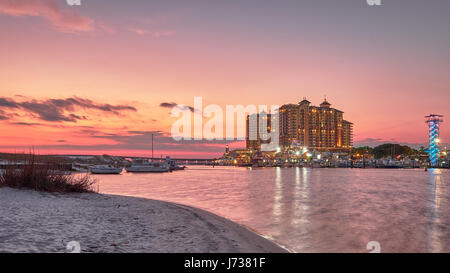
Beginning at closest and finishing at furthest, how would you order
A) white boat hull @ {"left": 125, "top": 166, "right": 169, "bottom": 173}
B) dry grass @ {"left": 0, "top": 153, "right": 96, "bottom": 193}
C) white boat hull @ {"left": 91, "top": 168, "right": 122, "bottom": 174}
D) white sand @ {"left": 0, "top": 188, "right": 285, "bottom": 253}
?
white sand @ {"left": 0, "top": 188, "right": 285, "bottom": 253} < dry grass @ {"left": 0, "top": 153, "right": 96, "bottom": 193} < white boat hull @ {"left": 91, "top": 168, "right": 122, "bottom": 174} < white boat hull @ {"left": 125, "top": 166, "right": 169, "bottom": 173}

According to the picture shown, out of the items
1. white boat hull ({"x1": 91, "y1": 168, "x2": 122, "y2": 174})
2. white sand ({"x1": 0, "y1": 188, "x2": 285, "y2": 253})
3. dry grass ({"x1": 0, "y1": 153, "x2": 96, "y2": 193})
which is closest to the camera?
white sand ({"x1": 0, "y1": 188, "x2": 285, "y2": 253})

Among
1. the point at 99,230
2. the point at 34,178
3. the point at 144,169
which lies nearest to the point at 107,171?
the point at 144,169

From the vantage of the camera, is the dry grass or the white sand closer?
the white sand

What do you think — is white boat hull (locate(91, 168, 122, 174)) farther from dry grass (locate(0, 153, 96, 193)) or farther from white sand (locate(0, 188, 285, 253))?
white sand (locate(0, 188, 285, 253))

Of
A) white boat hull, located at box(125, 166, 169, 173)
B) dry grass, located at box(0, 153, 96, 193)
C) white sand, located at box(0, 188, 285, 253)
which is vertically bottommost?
white boat hull, located at box(125, 166, 169, 173)

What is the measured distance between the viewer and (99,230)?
9578 millimetres

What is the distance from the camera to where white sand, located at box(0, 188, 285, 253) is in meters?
7.82

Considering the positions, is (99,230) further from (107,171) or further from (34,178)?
(107,171)

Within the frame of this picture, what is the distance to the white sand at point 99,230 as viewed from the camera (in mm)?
7825

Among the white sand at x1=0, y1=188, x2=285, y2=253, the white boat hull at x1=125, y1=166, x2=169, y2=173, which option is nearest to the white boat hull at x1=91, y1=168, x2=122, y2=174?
the white boat hull at x1=125, y1=166, x2=169, y2=173

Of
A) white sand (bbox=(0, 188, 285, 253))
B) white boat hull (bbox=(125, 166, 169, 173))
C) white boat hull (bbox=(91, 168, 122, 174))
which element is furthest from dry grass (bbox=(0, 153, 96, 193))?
white boat hull (bbox=(125, 166, 169, 173))

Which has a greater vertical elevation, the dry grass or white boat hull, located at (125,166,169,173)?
→ the dry grass
